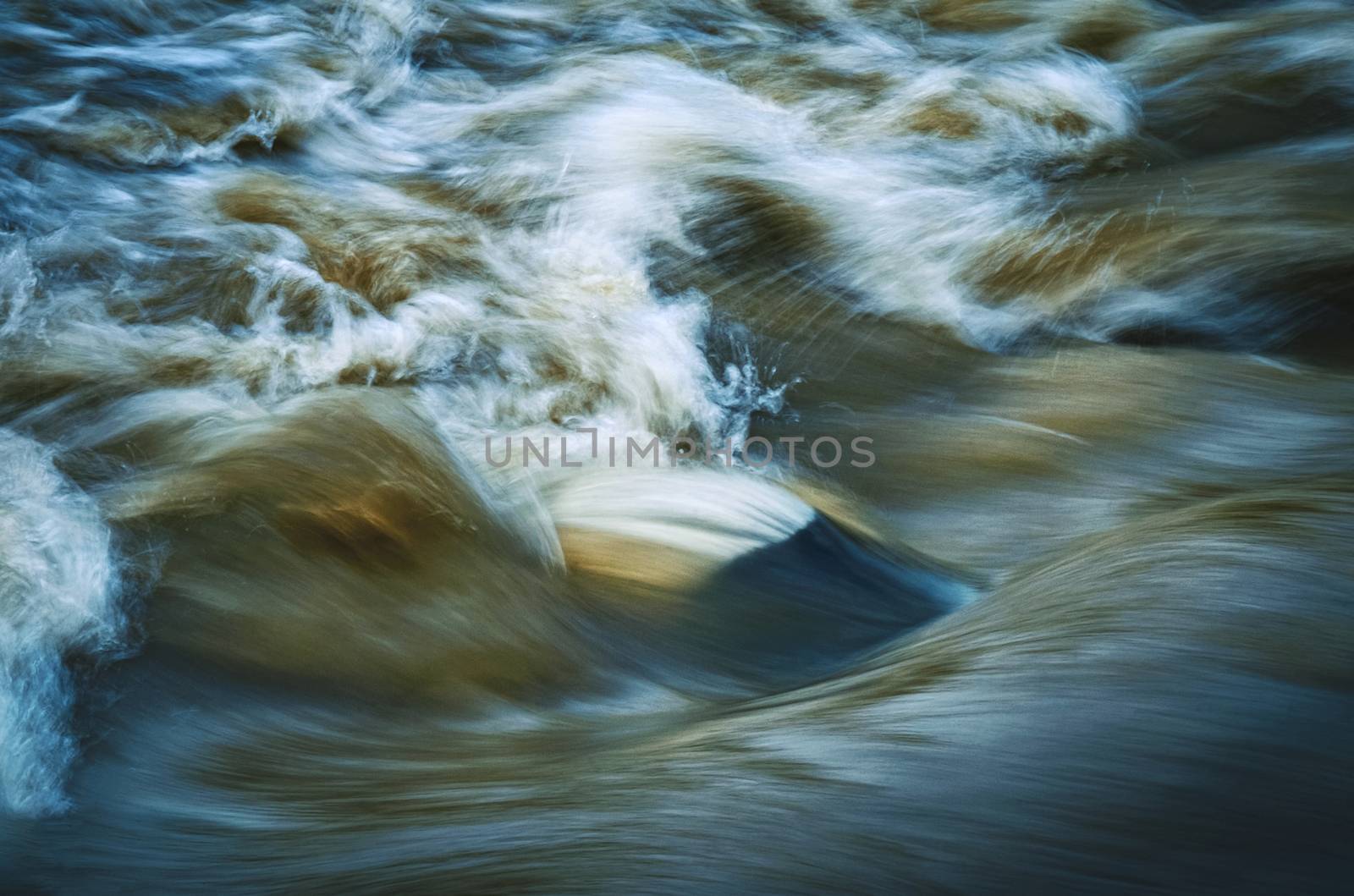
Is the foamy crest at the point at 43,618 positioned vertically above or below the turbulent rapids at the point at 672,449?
below

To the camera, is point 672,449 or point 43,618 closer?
point 43,618

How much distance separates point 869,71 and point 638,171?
1496 mm

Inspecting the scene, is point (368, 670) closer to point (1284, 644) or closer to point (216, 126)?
point (1284, 644)

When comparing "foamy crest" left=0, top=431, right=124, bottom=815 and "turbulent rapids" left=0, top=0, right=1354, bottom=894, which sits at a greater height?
"turbulent rapids" left=0, top=0, right=1354, bottom=894

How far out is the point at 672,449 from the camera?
3061 mm

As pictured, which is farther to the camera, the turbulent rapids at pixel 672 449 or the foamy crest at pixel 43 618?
the foamy crest at pixel 43 618

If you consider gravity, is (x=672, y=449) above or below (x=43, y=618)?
above

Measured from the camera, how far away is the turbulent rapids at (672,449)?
152 centimetres

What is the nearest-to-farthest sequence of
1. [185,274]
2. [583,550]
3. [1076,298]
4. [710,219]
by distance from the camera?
[583,550] → [185,274] → [1076,298] → [710,219]

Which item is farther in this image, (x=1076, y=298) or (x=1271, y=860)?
(x=1076, y=298)

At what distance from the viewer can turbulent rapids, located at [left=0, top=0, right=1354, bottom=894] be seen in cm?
152

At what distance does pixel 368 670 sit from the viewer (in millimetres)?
2074

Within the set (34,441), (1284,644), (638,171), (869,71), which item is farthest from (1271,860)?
(869,71)

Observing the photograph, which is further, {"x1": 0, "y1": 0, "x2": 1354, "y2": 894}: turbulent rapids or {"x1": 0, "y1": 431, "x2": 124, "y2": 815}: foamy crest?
{"x1": 0, "y1": 431, "x2": 124, "y2": 815}: foamy crest
